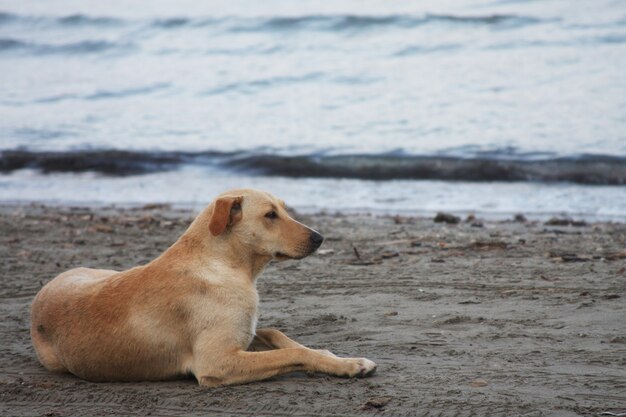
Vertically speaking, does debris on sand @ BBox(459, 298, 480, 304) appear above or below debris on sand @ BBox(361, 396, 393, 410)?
above

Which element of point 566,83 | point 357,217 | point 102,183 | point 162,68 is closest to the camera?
point 357,217

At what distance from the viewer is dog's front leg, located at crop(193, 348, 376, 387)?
500 cm

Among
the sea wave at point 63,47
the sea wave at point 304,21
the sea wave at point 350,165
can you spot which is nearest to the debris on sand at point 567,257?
the sea wave at point 350,165

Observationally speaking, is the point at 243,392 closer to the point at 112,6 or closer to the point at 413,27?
the point at 413,27

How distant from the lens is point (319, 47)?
2577 centimetres

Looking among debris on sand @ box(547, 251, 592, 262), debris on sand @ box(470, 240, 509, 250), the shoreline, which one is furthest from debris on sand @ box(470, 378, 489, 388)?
the shoreline

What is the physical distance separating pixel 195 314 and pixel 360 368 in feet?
3.24

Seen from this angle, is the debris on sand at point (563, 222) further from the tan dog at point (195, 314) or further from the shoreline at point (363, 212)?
the tan dog at point (195, 314)

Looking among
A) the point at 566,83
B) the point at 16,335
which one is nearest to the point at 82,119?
the point at 566,83

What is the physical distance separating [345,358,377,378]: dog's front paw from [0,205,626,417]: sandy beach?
5 centimetres

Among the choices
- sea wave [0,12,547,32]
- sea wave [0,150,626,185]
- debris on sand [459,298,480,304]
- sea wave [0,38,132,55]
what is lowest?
debris on sand [459,298,480,304]

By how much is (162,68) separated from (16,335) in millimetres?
19633

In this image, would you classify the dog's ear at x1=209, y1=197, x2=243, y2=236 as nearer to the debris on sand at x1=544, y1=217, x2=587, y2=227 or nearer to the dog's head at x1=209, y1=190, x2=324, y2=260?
the dog's head at x1=209, y1=190, x2=324, y2=260

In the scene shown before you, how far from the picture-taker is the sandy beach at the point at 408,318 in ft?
15.4
